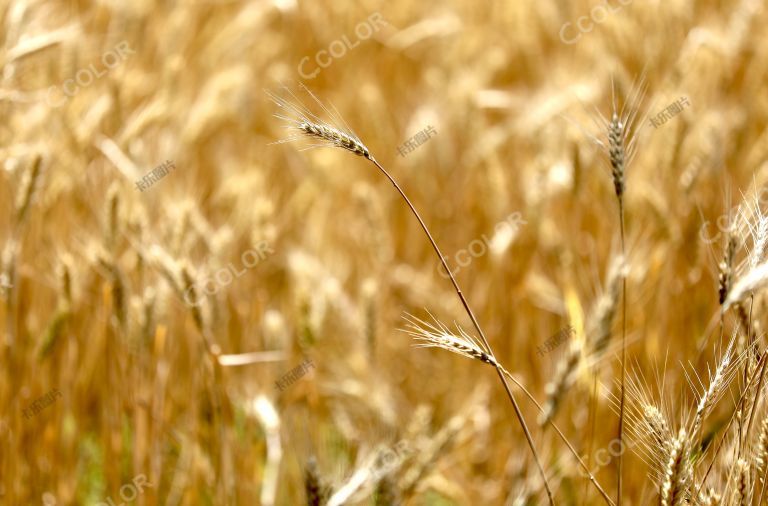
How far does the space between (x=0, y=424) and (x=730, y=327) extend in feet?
5.24

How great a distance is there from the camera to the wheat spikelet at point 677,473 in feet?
3.15

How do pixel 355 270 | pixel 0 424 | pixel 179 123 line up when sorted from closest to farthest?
pixel 0 424 < pixel 179 123 < pixel 355 270

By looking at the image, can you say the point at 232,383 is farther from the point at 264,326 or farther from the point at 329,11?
the point at 329,11

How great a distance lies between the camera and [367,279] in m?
2.27

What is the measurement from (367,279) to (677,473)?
4.52ft

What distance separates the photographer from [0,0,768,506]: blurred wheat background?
158 centimetres

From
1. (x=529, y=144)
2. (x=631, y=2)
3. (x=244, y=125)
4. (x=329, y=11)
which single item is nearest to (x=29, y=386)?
(x=244, y=125)

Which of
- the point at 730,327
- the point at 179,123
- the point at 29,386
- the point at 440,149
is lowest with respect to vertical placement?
the point at 730,327

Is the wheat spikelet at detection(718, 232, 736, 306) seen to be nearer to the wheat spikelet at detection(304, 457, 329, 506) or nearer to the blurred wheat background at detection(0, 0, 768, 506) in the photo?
the blurred wheat background at detection(0, 0, 768, 506)

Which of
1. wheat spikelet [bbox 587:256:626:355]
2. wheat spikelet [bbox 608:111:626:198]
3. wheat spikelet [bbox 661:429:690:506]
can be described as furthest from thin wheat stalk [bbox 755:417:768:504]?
wheat spikelet [bbox 587:256:626:355]

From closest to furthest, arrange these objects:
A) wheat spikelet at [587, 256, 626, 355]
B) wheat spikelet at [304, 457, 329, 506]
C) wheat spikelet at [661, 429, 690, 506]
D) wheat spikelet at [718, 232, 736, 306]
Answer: wheat spikelet at [661, 429, 690, 506], wheat spikelet at [718, 232, 736, 306], wheat spikelet at [304, 457, 329, 506], wheat spikelet at [587, 256, 626, 355]

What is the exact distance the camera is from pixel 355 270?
287cm

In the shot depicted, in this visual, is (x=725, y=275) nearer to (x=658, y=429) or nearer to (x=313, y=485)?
(x=658, y=429)

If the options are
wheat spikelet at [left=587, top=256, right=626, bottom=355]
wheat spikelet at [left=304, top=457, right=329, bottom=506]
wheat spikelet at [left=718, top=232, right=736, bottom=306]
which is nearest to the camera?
wheat spikelet at [left=718, top=232, right=736, bottom=306]
